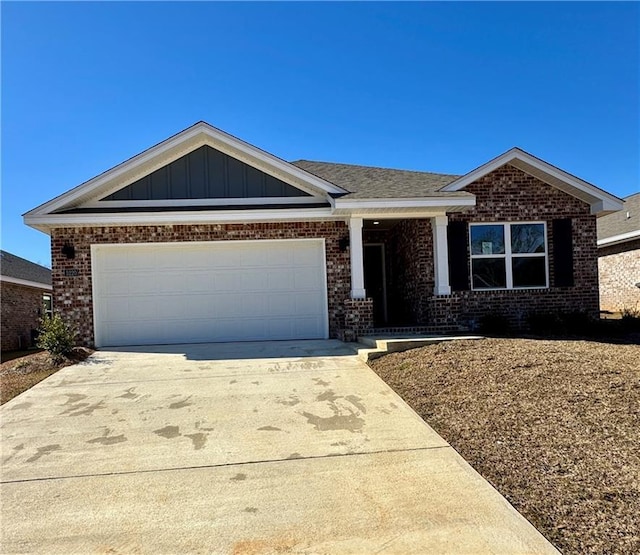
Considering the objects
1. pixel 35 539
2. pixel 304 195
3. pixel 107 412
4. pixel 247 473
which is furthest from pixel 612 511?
pixel 304 195

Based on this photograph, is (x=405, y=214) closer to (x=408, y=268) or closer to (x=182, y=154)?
(x=408, y=268)

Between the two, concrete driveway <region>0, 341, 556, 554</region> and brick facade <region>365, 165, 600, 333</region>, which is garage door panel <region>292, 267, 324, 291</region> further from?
concrete driveway <region>0, 341, 556, 554</region>

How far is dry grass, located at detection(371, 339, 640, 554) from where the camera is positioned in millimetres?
3006

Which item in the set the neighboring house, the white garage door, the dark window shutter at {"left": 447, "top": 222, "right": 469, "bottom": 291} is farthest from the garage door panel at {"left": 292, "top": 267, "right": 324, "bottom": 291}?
the neighboring house

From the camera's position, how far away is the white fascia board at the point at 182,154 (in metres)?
9.56

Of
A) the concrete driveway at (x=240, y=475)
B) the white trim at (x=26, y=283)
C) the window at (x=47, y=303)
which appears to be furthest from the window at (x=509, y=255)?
the window at (x=47, y=303)

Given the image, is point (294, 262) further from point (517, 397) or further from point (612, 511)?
point (612, 511)

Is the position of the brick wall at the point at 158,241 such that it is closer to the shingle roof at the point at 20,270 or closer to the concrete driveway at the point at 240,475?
the concrete driveway at the point at 240,475

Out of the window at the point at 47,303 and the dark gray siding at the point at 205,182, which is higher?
the dark gray siding at the point at 205,182

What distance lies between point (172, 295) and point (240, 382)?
4.23 metres

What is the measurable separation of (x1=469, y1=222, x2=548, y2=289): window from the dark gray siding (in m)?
4.51

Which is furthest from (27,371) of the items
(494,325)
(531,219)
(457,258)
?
(531,219)

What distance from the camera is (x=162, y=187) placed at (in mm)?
10125

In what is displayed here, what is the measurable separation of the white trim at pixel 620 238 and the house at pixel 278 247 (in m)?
6.20
